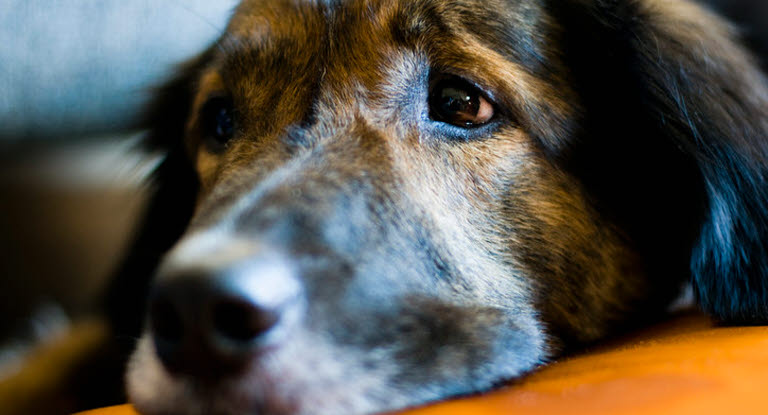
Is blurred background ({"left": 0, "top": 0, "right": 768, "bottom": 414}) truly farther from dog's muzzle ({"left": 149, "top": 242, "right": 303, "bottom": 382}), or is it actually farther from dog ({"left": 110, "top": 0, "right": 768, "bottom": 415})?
dog's muzzle ({"left": 149, "top": 242, "right": 303, "bottom": 382})

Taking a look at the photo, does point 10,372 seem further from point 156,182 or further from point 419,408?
point 419,408

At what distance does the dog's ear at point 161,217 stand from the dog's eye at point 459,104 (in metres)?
Result: 0.96

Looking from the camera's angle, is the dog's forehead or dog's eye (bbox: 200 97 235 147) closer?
the dog's forehead

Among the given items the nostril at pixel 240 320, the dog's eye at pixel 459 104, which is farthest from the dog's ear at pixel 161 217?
the nostril at pixel 240 320

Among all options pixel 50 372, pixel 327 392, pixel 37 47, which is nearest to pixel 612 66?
pixel 327 392

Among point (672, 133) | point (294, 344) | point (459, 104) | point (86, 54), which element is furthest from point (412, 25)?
point (86, 54)

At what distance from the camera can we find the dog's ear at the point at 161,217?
2.31 meters

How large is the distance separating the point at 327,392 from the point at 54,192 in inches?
103

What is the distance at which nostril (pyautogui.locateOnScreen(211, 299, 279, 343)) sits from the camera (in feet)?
3.35

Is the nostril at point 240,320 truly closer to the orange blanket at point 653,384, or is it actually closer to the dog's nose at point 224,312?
the dog's nose at point 224,312

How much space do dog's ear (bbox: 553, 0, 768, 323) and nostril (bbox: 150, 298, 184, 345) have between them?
3.23 ft

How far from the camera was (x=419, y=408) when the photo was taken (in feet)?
3.65

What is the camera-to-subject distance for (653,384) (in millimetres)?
997

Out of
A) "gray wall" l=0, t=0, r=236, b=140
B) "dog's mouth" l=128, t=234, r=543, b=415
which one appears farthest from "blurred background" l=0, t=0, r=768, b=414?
"dog's mouth" l=128, t=234, r=543, b=415
